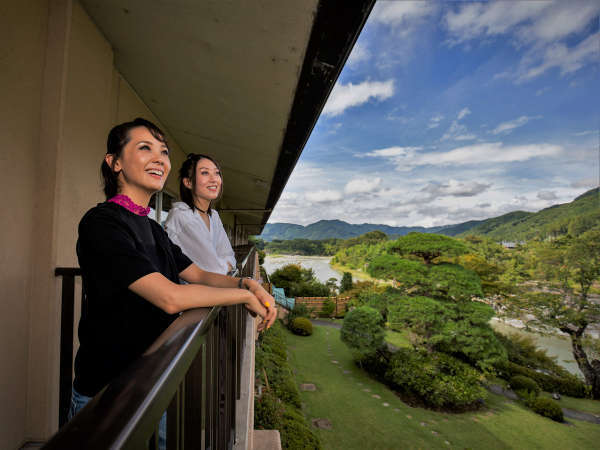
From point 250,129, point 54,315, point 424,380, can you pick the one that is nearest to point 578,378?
point 424,380

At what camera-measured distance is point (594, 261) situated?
14.0 metres

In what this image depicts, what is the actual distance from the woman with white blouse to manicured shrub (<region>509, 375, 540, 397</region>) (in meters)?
15.3

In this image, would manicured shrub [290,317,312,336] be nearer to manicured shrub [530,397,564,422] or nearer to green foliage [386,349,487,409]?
green foliage [386,349,487,409]

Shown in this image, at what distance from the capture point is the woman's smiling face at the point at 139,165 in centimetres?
110

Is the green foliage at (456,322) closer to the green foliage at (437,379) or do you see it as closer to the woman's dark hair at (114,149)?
the green foliage at (437,379)

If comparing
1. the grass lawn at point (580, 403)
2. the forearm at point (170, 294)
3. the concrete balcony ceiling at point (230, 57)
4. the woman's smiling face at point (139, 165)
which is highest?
the concrete balcony ceiling at point (230, 57)

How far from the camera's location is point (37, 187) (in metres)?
1.76

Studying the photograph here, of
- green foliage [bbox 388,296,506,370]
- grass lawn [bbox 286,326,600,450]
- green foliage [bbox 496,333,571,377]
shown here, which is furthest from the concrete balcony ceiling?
green foliage [bbox 496,333,571,377]

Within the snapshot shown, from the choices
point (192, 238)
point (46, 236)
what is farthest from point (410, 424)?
point (46, 236)

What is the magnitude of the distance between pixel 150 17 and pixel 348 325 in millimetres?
12828

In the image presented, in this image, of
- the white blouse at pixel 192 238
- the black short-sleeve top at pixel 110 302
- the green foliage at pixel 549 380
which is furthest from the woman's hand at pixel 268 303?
the green foliage at pixel 549 380

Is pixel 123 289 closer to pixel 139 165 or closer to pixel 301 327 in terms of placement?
pixel 139 165

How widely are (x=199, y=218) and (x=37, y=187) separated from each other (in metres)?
1.01

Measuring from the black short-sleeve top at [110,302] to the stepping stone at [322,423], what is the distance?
31.1ft
